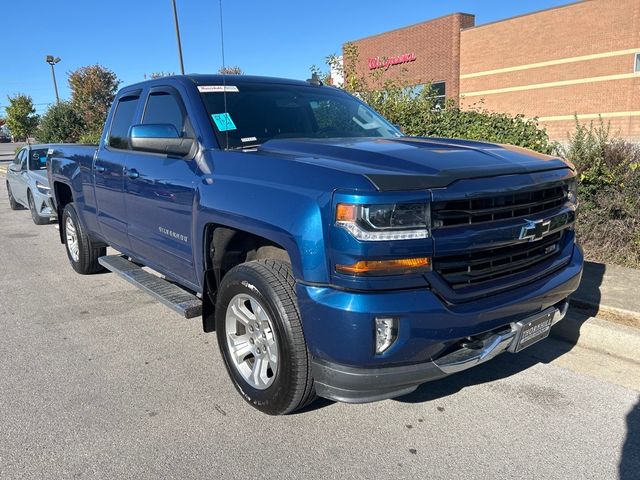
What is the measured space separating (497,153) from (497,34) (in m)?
29.0

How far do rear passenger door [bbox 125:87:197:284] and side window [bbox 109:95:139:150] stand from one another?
1.26 ft

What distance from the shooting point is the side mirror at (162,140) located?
3.58m

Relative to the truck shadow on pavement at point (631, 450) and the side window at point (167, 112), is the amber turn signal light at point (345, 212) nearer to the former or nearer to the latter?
the side window at point (167, 112)

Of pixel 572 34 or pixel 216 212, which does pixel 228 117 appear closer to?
pixel 216 212

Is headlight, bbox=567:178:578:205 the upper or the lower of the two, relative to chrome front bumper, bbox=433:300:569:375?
upper

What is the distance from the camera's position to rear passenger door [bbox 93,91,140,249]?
185 inches

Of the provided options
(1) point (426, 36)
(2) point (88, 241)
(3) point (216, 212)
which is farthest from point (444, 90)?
(3) point (216, 212)

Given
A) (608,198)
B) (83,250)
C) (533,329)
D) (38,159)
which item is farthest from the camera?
(38,159)

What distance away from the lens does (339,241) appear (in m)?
2.46

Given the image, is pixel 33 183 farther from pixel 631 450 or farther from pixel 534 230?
pixel 631 450

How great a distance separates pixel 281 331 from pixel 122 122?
3.26 metres

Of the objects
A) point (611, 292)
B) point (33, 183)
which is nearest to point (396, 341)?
point (611, 292)

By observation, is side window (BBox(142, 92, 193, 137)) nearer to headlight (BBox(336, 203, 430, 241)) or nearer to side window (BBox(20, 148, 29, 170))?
headlight (BBox(336, 203, 430, 241))

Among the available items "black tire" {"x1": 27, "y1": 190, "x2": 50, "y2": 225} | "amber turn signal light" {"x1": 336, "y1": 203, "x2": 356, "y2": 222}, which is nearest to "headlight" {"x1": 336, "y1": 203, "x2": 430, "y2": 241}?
"amber turn signal light" {"x1": 336, "y1": 203, "x2": 356, "y2": 222}
